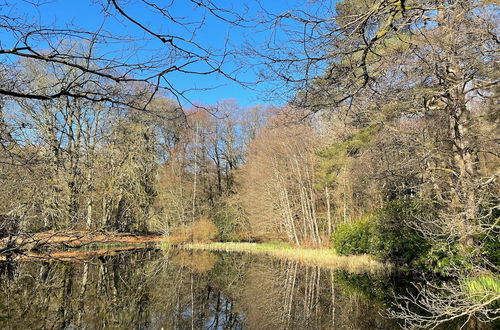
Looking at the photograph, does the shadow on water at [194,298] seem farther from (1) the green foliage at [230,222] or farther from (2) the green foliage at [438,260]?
(1) the green foliage at [230,222]

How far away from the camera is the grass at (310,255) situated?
39.9 ft

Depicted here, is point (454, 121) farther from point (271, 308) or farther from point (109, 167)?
point (109, 167)

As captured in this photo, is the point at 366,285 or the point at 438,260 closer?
the point at 438,260

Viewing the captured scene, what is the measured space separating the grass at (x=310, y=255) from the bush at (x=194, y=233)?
477 millimetres

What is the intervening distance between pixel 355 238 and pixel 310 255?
2518 mm

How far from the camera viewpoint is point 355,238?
43.3 feet

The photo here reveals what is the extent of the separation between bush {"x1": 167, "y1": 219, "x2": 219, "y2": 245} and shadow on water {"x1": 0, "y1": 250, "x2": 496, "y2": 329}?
8506mm

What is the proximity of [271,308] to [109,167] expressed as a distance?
46.2 ft

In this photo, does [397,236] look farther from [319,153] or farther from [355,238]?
[319,153]

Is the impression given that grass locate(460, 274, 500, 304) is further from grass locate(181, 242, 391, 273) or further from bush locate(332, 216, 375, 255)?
bush locate(332, 216, 375, 255)

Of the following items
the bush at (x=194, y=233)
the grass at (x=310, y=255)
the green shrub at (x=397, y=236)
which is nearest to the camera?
the green shrub at (x=397, y=236)

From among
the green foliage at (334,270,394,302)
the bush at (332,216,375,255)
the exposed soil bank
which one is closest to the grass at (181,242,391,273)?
the bush at (332,216,375,255)

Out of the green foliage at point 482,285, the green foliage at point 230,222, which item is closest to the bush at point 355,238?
the green foliage at point 482,285

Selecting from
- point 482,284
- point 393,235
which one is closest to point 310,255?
point 393,235
